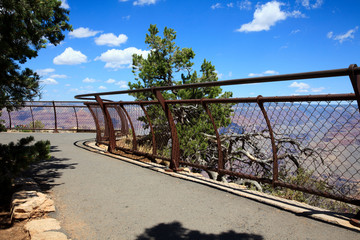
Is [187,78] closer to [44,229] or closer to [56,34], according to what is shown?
[56,34]

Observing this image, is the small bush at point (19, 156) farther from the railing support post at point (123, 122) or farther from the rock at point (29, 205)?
the railing support post at point (123, 122)

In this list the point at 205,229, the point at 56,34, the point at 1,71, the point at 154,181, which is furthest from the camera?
the point at 56,34

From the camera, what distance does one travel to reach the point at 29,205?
3045 mm

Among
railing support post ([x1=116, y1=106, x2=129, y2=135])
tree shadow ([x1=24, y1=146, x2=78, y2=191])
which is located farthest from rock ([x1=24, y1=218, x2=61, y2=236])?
railing support post ([x1=116, y1=106, x2=129, y2=135])

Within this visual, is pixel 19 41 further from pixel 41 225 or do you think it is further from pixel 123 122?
pixel 123 122

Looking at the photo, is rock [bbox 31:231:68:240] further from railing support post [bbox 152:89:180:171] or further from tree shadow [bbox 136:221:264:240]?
railing support post [bbox 152:89:180:171]

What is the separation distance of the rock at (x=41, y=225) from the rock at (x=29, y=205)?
0.58 feet

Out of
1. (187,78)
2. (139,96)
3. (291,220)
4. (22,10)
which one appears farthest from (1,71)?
(187,78)

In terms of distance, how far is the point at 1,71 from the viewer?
12.4 feet

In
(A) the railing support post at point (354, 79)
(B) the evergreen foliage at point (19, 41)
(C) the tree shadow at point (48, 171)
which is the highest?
(B) the evergreen foliage at point (19, 41)

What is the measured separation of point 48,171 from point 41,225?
104 inches

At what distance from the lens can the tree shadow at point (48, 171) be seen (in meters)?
4.37

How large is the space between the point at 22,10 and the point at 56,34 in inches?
148

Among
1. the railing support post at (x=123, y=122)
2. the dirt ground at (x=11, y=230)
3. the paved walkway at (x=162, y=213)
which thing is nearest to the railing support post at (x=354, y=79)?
the paved walkway at (x=162, y=213)
